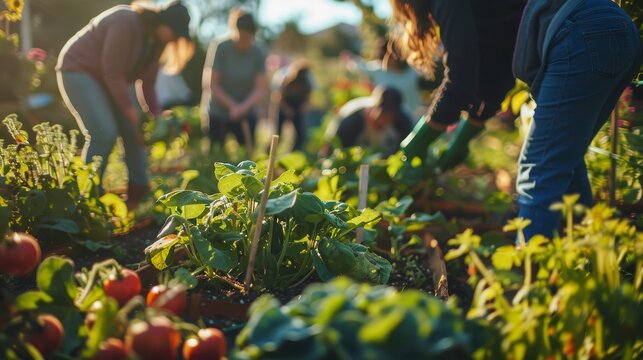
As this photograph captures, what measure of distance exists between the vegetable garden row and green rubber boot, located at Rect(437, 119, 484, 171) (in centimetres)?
24

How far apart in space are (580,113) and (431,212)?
1587 mm

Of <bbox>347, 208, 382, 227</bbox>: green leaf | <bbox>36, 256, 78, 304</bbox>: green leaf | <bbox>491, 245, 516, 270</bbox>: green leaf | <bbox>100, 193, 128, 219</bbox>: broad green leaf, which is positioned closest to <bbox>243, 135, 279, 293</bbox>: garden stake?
<bbox>347, 208, 382, 227</bbox>: green leaf

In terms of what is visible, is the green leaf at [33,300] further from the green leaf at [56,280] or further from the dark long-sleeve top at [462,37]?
the dark long-sleeve top at [462,37]

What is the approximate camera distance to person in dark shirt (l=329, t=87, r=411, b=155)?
Result: 14.8 ft

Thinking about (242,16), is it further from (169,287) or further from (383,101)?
(169,287)

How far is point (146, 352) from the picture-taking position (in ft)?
4.06

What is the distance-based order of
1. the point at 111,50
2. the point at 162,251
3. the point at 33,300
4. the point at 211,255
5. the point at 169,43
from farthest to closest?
the point at 169,43
the point at 111,50
the point at 162,251
the point at 211,255
the point at 33,300

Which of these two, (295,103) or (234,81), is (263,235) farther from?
(295,103)

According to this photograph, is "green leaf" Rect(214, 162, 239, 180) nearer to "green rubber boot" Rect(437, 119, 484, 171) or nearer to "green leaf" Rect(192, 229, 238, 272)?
"green leaf" Rect(192, 229, 238, 272)

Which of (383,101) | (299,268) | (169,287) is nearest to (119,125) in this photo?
(383,101)

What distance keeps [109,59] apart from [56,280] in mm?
2054

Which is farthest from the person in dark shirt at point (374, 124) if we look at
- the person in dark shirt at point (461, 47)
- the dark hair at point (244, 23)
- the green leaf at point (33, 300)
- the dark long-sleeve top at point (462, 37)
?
the green leaf at point (33, 300)

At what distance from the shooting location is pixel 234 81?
552 cm

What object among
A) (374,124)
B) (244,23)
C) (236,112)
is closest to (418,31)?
(374,124)
